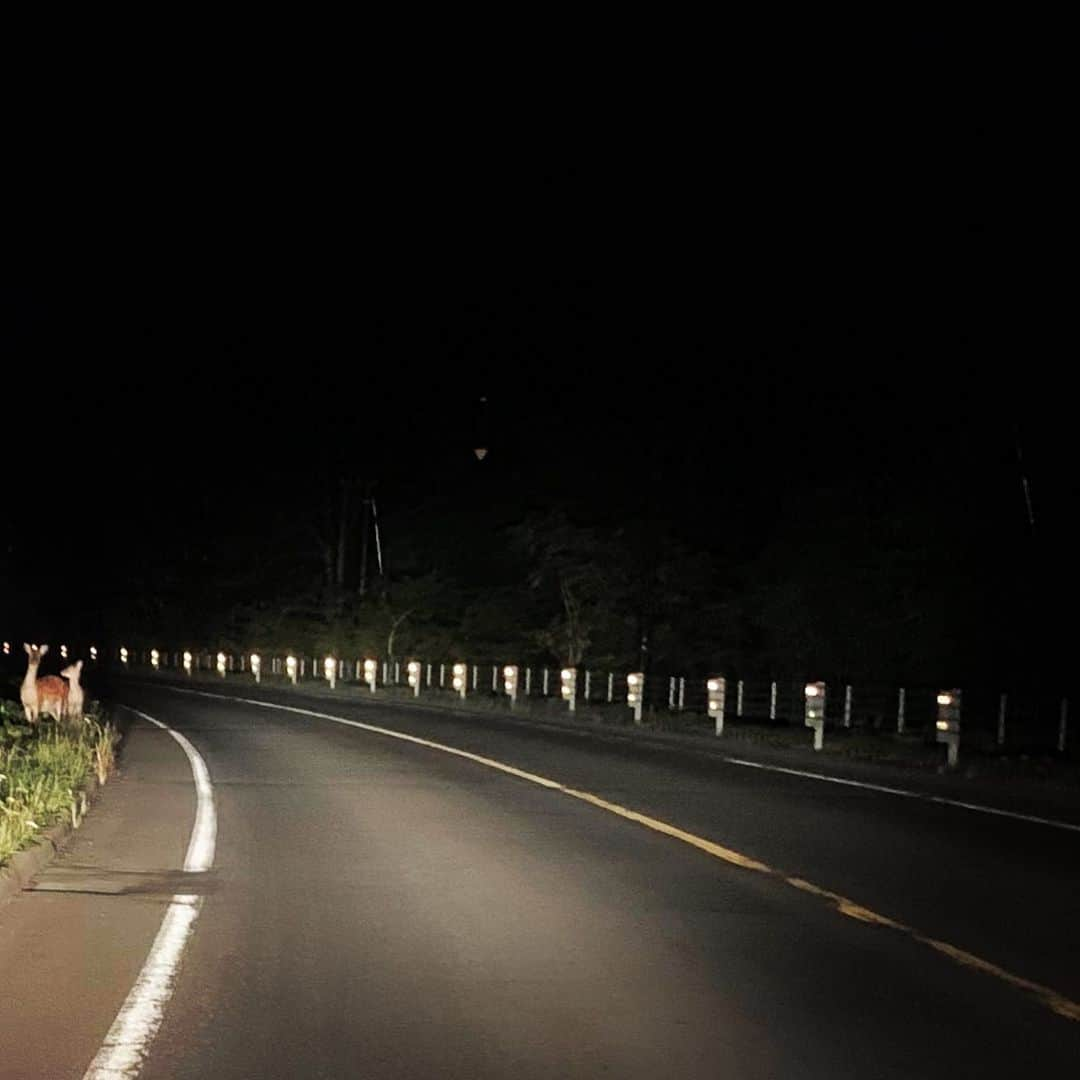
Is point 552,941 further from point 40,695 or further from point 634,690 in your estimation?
point 634,690

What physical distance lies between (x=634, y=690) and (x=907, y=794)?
59.1 feet

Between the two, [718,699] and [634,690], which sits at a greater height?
[718,699]

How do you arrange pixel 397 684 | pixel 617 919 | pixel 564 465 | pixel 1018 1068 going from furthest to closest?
pixel 397 684, pixel 564 465, pixel 617 919, pixel 1018 1068

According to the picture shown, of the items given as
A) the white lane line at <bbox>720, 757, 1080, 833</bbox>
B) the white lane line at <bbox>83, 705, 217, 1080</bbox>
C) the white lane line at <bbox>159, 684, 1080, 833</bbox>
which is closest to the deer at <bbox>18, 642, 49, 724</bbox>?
the white lane line at <bbox>159, 684, 1080, 833</bbox>

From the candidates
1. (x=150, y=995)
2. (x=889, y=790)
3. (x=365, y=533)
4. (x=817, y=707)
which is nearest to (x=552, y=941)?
(x=150, y=995)

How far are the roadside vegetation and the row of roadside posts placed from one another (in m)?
11.8

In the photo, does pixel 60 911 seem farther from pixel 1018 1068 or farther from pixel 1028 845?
pixel 1028 845

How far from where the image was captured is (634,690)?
38906 mm

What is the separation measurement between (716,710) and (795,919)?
23.1 m

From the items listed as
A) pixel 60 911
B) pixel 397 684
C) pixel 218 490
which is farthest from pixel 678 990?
pixel 218 490

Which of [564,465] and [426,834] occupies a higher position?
[564,465]

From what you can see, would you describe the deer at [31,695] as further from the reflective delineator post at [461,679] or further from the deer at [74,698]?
the reflective delineator post at [461,679]

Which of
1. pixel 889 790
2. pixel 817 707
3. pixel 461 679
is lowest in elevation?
pixel 461 679

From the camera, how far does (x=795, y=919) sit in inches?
446
